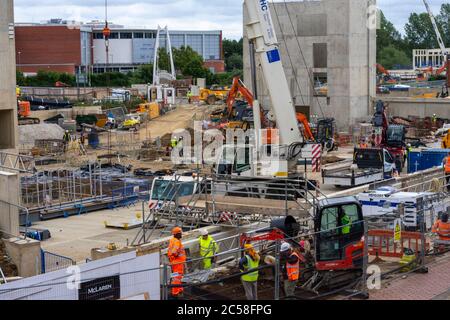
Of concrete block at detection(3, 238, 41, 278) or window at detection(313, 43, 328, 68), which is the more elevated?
window at detection(313, 43, 328, 68)

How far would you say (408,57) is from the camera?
532 feet

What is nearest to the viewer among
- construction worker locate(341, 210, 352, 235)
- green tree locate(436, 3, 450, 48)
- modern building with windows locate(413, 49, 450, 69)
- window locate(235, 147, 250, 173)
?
construction worker locate(341, 210, 352, 235)

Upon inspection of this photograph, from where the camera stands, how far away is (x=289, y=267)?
16.2 m

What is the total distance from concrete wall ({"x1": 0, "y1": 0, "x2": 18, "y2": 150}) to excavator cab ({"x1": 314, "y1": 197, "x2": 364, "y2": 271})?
36.9ft

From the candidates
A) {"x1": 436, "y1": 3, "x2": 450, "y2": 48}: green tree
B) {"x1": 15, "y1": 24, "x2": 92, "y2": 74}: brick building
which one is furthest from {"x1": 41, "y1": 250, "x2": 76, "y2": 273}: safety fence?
{"x1": 436, "y1": 3, "x2": 450, "y2": 48}: green tree

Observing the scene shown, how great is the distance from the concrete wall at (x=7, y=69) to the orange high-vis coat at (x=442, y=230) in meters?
12.4

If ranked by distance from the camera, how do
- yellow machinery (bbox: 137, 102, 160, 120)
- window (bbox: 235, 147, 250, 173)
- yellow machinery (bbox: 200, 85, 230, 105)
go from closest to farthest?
window (bbox: 235, 147, 250, 173) → yellow machinery (bbox: 137, 102, 160, 120) → yellow machinery (bbox: 200, 85, 230, 105)

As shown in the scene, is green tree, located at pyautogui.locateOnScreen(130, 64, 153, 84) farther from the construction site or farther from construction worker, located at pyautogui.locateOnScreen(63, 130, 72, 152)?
construction worker, located at pyautogui.locateOnScreen(63, 130, 72, 152)

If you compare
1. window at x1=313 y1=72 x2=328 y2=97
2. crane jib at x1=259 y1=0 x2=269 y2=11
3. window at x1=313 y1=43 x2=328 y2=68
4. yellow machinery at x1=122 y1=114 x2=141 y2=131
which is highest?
crane jib at x1=259 y1=0 x2=269 y2=11

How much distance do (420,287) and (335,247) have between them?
197 centimetres

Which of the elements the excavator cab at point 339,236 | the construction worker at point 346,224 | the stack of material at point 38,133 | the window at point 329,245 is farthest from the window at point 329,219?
the stack of material at point 38,133

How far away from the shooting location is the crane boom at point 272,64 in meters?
32.7

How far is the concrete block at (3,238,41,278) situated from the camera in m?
20.2
